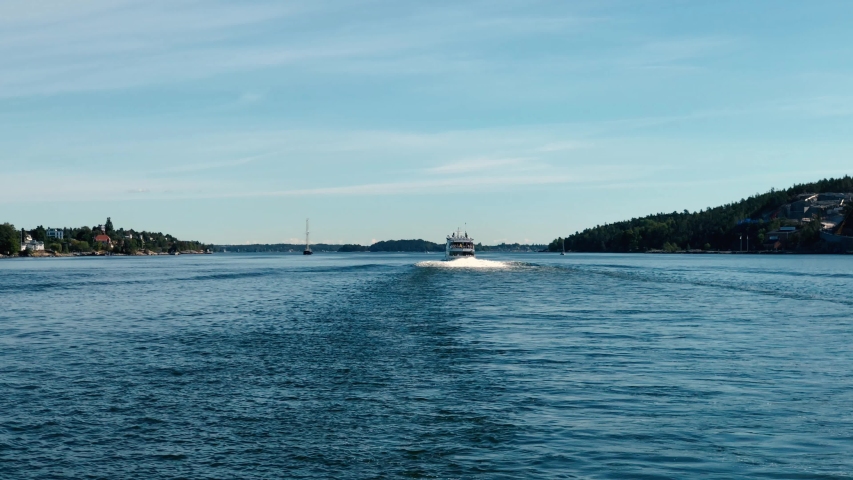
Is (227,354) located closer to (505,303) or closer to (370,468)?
(370,468)

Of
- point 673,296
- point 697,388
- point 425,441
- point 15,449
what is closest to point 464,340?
point 697,388

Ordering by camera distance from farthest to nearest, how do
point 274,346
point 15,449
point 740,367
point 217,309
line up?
point 217,309, point 274,346, point 740,367, point 15,449

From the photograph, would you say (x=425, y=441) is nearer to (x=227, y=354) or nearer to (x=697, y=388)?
(x=697, y=388)

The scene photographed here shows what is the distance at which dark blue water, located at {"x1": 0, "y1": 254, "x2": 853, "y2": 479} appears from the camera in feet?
56.0

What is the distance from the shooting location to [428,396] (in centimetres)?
2419

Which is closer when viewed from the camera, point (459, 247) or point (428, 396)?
point (428, 396)

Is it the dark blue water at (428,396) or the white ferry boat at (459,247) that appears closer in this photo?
the dark blue water at (428,396)

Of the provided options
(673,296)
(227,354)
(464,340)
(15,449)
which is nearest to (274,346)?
(227,354)

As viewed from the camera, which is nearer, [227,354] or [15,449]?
[15,449]

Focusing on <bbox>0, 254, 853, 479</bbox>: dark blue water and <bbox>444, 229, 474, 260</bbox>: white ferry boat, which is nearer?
<bbox>0, 254, 853, 479</bbox>: dark blue water

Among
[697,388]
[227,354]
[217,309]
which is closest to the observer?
[697,388]

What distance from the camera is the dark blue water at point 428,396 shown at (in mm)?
17062

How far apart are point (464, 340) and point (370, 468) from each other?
2218 cm

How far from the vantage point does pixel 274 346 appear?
120 feet
